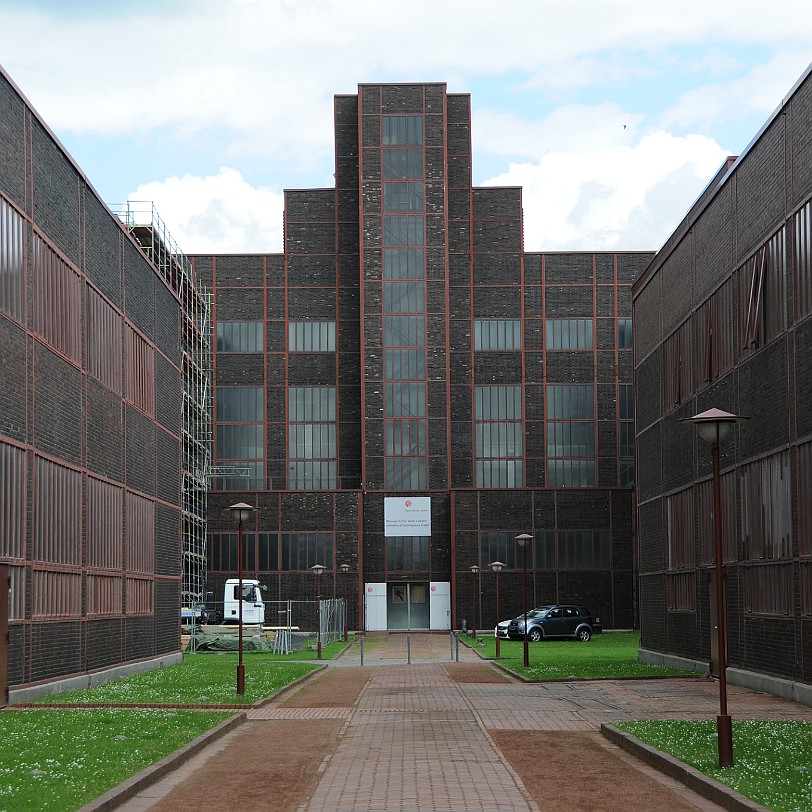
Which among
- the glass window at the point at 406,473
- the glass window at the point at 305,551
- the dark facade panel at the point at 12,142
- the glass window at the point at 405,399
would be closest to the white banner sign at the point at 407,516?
the glass window at the point at 406,473

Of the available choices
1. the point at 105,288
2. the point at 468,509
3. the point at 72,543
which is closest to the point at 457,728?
the point at 72,543

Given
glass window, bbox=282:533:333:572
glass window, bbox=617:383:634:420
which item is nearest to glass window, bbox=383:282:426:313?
glass window, bbox=617:383:634:420

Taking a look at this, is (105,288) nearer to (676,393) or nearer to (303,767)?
(676,393)

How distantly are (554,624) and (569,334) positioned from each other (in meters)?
24.7

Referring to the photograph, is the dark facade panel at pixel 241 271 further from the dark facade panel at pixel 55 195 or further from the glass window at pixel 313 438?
the dark facade panel at pixel 55 195

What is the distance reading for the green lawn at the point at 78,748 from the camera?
38.2ft

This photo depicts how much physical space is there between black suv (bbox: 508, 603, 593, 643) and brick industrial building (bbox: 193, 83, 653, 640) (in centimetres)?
1138

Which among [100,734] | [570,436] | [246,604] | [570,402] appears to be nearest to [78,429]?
[100,734]

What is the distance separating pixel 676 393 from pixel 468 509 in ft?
125

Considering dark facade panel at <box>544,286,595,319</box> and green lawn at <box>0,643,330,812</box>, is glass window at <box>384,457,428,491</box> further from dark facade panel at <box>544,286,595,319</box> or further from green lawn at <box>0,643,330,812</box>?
green lawn at <box>0,643,330,812</box>

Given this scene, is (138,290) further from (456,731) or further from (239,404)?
(239,404)

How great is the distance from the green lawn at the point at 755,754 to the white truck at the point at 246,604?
45.2 meters

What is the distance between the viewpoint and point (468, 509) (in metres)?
71.9

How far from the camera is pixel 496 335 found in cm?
7769
